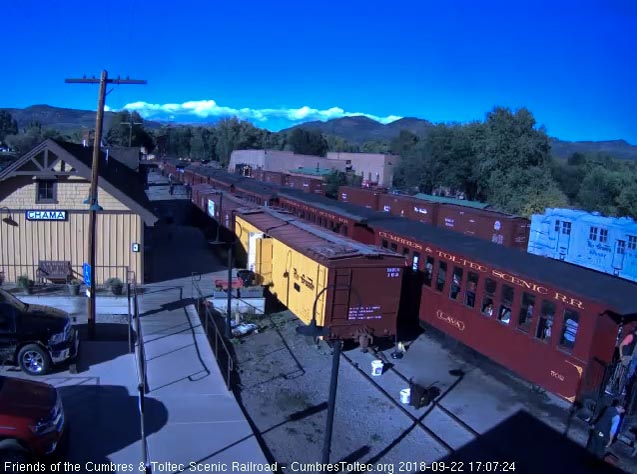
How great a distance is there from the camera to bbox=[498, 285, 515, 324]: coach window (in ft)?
43.0

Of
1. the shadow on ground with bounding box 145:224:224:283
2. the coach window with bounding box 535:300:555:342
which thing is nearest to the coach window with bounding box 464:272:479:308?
the coach window with bounding box 535:300:555:342

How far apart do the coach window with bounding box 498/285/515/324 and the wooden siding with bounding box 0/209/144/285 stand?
13.2 m

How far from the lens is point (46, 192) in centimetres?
1894

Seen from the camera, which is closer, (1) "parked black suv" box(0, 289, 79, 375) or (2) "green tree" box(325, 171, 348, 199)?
(1) "parked black suv" box(0, 289, 79, 375)

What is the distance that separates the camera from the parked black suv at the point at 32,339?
11.5 m

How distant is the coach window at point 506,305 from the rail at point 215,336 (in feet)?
23.4

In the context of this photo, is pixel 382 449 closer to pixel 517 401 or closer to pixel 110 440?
pixel 517 401

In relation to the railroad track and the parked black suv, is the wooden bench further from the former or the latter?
the railroad track

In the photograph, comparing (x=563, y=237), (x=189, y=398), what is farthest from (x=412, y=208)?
(x=189, y=398)

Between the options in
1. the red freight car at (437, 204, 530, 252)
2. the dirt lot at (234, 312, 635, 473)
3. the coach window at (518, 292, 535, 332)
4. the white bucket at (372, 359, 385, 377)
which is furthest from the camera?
the red freight car at (437, 204, 530, 252)

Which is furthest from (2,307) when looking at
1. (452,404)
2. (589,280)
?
(589,280)

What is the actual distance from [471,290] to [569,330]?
11.3ft

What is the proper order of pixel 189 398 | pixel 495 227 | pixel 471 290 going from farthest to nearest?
1. pixel 495 227
2. pixel 471 290
3. pixel 189 398

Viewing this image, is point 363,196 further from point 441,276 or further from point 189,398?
point 189,398
